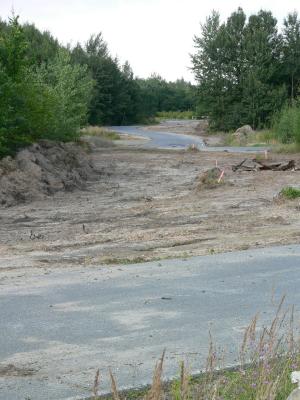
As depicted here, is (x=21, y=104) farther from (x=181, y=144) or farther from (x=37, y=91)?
(x=181, y=144)

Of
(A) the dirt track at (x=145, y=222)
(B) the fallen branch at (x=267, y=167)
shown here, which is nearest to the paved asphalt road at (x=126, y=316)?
(A) the dirt track at (x=145, y=222)

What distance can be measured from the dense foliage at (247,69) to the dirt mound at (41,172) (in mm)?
37432

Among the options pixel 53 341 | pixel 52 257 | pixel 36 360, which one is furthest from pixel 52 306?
pixel 52 257

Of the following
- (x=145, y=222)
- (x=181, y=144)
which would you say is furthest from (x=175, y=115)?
(x=145, y=222)

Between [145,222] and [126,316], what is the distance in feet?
30.6

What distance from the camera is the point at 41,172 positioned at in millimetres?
24703

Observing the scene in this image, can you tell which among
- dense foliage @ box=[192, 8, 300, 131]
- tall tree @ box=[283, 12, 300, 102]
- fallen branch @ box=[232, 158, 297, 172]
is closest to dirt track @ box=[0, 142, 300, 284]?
fallen branch @ box=[232, 158, 297, 172]

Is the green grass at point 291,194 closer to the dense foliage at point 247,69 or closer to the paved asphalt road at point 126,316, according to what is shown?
the paved asphalt road at point 126,316

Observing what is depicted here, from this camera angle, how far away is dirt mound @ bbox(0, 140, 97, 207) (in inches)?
870

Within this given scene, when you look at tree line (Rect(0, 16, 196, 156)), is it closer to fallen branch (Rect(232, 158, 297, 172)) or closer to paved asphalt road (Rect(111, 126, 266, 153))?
paved asphalt road (Rect(111, 126, 266, 153))

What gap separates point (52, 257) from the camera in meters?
11.9

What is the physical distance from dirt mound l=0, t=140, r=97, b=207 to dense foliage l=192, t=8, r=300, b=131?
123ft

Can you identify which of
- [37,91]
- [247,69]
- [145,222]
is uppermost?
[247,69]

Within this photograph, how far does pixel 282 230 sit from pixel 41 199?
1026 centimetres
